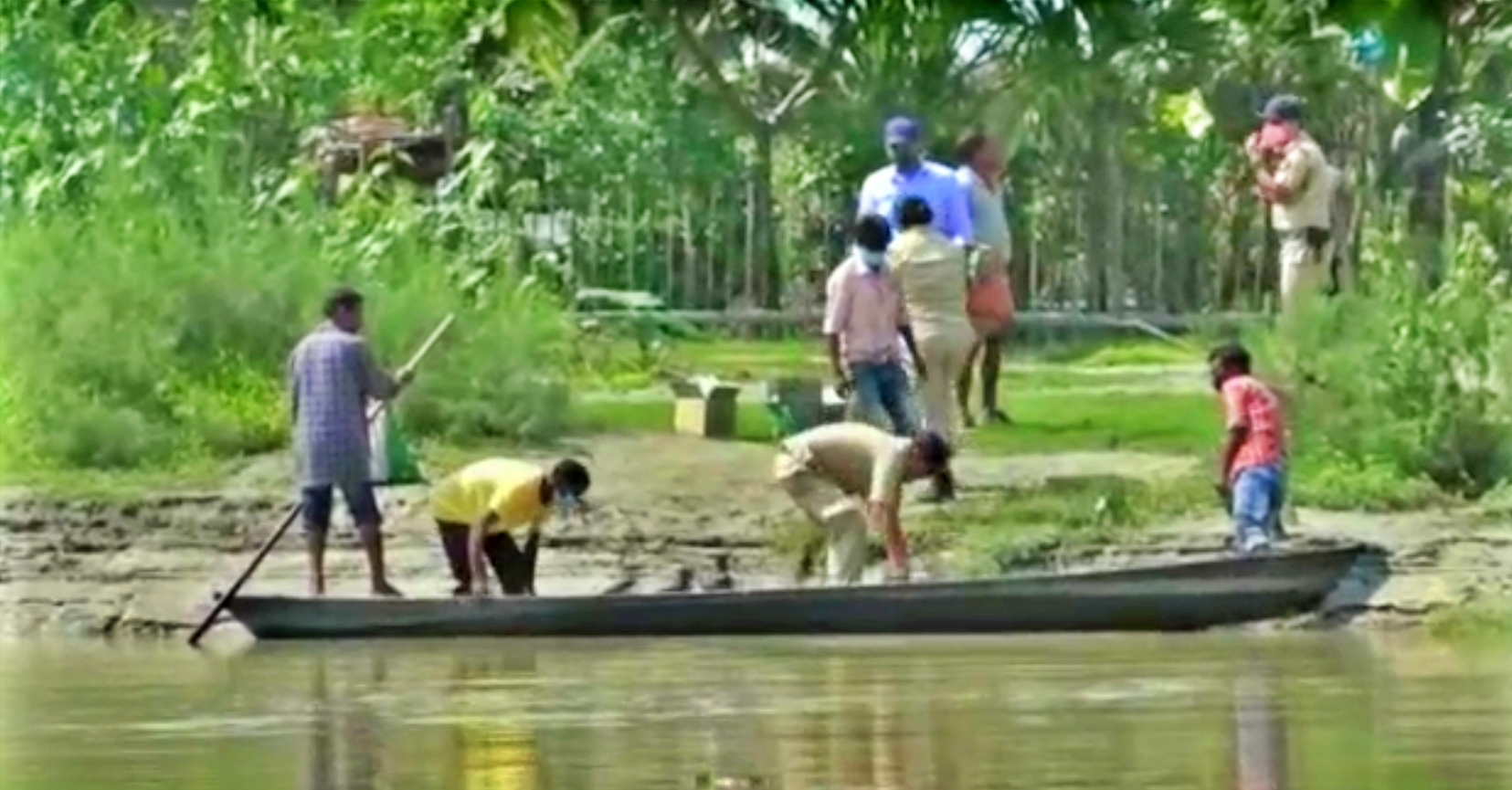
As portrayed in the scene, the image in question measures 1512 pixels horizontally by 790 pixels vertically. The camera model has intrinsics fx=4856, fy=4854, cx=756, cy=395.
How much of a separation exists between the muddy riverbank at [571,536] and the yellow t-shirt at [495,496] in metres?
0.62

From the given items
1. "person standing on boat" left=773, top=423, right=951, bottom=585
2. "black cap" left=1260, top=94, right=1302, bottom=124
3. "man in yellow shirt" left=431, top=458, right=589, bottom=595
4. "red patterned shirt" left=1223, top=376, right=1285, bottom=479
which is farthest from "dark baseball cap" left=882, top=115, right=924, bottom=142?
"man in yellow shirt" left=431, top=458, right=589, bottom=595

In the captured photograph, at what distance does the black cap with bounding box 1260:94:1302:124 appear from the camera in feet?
65.6

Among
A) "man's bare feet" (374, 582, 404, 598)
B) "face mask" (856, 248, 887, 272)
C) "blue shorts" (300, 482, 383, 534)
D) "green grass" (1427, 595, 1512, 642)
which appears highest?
"face mask" (856, 248, 887, 272)

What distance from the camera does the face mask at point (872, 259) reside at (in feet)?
65.4

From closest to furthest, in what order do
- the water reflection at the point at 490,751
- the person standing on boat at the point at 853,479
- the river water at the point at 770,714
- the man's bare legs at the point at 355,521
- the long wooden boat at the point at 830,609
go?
the water reflection at the point at 490,751 < the river water at the point at 770,714 < the long wooden boat at the point at 830,609 < the person standing on boat at the point at 853,479 < the man's bare legs at the point at 355,521

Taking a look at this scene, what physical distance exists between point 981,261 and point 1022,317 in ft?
1.28

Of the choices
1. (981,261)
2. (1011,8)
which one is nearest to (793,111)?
(981,261)

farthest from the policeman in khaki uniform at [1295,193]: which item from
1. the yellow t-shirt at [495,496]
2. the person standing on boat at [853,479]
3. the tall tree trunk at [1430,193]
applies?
the yellow t-shirt at [495,496]

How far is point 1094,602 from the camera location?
18.7 meters

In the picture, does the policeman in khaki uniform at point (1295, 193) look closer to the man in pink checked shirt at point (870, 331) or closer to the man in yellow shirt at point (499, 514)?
the man in pink checked shirt at point (870, 331)

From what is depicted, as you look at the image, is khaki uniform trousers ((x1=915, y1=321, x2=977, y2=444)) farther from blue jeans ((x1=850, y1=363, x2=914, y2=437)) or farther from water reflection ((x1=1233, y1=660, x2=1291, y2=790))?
water reflection ((x1=1233, y1=660, x2=1291, y2=790))

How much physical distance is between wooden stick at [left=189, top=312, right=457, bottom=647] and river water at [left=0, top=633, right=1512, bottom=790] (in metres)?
0.20

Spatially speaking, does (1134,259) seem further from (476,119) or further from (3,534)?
(3,534)

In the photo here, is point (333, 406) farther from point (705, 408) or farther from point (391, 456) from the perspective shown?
point (705, 408)
